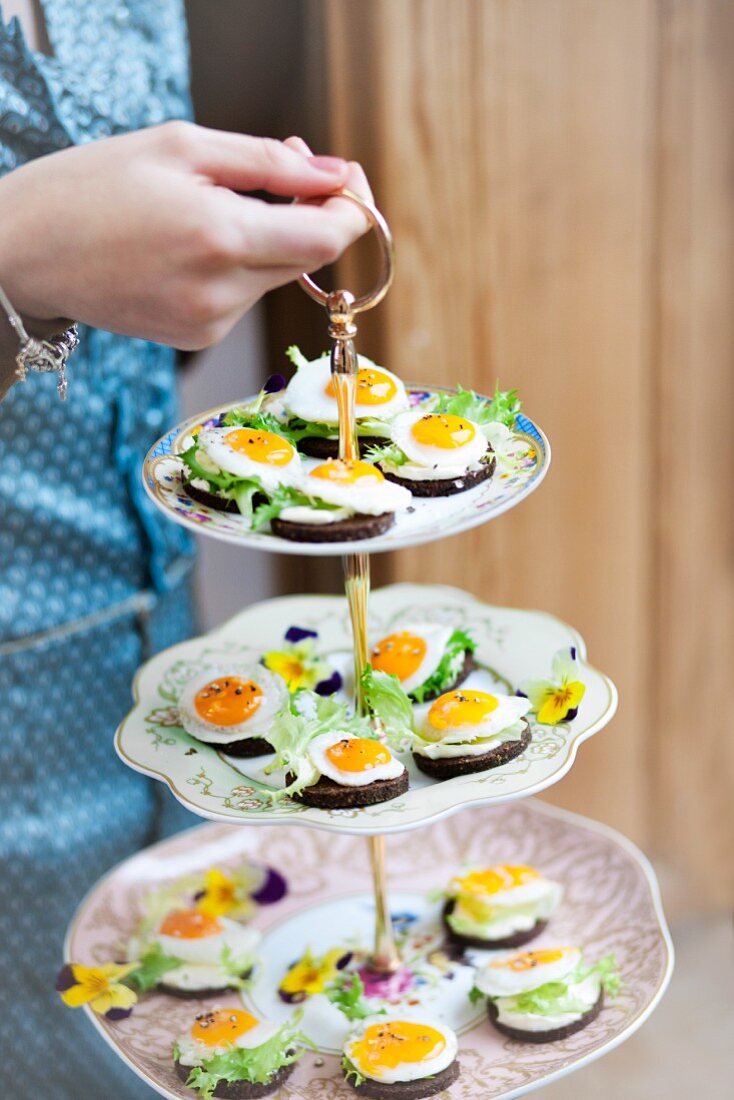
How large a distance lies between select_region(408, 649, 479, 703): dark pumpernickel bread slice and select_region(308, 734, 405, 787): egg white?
0.12 m

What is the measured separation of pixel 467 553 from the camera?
1.73m

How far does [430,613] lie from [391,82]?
2.44ft

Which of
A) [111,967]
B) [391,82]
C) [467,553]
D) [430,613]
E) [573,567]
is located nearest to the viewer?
[111,967]

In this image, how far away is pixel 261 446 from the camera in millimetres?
764

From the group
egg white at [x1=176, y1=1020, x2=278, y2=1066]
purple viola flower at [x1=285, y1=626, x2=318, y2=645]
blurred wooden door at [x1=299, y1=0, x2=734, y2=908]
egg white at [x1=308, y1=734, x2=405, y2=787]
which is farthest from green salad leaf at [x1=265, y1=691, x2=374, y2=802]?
blurred wooden door at [x1=299, y1=0, x2=734, y2=908]

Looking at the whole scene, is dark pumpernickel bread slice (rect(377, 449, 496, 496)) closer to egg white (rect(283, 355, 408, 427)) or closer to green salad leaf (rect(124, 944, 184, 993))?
egg white (rect(283, 355, 408, 427))

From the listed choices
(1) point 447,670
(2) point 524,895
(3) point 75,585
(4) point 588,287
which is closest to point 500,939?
(2) point 524,895

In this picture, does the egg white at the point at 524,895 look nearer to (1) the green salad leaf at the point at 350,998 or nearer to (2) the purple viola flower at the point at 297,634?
(1) the green salad leaf at the point at 350,998

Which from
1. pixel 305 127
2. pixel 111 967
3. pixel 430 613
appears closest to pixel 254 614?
pixel 430 613

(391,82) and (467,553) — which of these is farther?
(467,553)

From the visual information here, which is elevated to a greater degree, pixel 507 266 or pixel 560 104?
pixel 560 104

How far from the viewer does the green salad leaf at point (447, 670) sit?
3.00 feet

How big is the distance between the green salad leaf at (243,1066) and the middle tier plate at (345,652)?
0.66 ft

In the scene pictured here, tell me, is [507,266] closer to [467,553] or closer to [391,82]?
[391,82]
